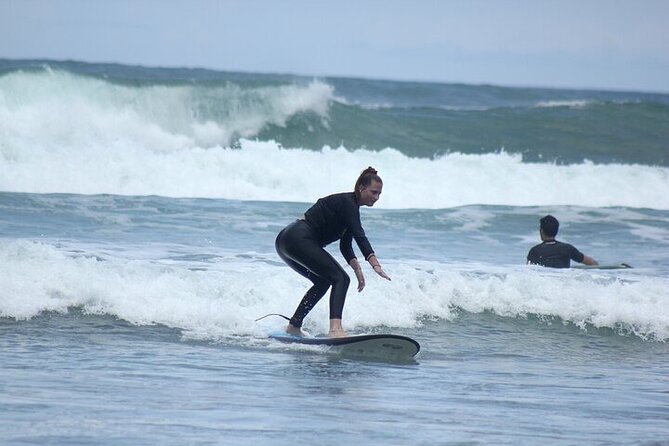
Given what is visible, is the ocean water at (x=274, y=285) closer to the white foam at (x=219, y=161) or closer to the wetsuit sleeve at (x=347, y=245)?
the white foam at (x=219, y=161)

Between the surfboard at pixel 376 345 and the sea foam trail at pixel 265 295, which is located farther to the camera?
the sea foam trail at pixel 265 295

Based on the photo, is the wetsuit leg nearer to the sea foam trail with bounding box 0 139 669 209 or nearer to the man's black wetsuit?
the man's black wetsuit

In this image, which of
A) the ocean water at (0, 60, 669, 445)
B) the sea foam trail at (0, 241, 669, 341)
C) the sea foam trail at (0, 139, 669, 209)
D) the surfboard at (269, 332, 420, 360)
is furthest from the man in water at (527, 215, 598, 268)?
the sea foam trail at (0, 139, 669, 209)

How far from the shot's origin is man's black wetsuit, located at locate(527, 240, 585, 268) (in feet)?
44.3

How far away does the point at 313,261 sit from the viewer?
30.3 feet

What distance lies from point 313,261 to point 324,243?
0.26m

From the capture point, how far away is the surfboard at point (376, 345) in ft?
29.7

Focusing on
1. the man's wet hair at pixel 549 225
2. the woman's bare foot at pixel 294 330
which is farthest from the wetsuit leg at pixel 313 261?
the man's wet hair at pixel 549 225

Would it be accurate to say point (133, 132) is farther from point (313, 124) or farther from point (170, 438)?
point (170, 438)

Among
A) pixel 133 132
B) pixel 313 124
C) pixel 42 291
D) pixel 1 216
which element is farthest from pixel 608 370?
pixel 313 124

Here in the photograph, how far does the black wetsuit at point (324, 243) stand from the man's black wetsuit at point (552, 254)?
488cm

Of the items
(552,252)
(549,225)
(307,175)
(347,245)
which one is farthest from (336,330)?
(307,175)

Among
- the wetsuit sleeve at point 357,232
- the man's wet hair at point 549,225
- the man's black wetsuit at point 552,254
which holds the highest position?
the wetsuit sleeve at point 357,232

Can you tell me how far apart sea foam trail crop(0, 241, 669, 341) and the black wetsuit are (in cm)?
98
